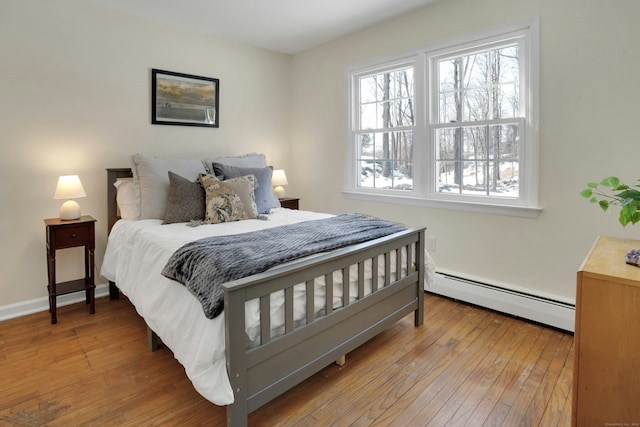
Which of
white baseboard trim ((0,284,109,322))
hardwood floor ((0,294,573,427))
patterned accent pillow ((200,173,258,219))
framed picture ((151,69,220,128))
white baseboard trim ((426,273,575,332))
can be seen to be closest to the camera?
hardwood floor ((0,294,573,427))

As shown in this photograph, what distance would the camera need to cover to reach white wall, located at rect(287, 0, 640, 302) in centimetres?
221

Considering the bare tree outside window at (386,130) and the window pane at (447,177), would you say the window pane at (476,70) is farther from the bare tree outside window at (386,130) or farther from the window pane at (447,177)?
the window pane at (447,177)

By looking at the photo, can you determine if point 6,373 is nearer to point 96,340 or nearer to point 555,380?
point 96,340

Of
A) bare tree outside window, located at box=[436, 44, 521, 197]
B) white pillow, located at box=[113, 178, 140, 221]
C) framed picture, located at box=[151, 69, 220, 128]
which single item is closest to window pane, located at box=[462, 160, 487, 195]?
bare tree outside window, located at box=[436, 44, 521, 197]

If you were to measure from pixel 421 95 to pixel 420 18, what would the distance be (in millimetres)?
632

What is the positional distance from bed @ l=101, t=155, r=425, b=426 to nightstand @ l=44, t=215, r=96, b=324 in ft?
1.19

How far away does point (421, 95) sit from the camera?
317 centimetres

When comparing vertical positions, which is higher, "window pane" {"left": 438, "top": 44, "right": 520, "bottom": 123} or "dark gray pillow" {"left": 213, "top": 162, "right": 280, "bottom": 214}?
"window pane" {"left": 438, "top": 44, "right": 520, "bottom": 123}

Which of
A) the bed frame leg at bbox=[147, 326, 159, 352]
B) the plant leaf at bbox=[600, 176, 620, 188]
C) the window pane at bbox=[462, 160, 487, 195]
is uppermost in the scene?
the window pane at bbox=[462, 160, 487, 195]

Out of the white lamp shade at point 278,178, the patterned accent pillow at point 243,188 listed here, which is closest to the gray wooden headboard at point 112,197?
the patterned accent pillow at point 243,188

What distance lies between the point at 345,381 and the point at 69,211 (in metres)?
2.33

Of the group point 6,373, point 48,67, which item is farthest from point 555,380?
point 48,67

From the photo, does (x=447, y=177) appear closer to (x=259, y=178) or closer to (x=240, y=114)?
(x=259, y=178)

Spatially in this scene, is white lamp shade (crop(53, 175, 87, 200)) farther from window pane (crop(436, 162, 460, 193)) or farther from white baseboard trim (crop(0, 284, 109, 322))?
window pane (crop(436, 162, 460, 193))
